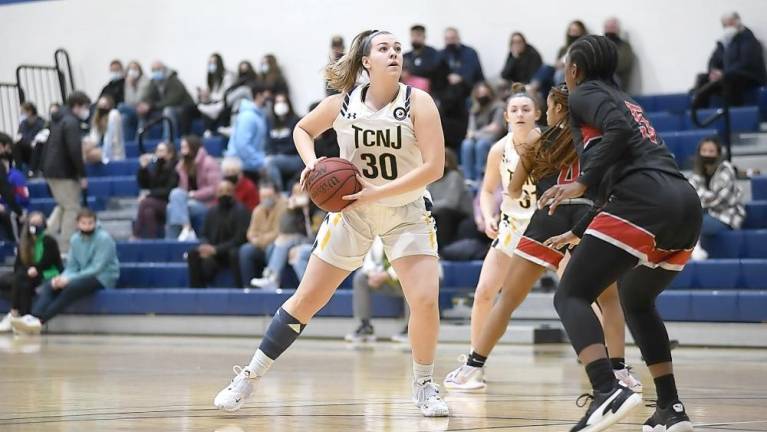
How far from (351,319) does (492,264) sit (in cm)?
500

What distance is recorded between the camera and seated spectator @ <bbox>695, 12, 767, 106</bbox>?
39.7 ft

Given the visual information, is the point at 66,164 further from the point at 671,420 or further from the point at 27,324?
the point at 671,420

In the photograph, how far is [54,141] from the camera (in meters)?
14.1

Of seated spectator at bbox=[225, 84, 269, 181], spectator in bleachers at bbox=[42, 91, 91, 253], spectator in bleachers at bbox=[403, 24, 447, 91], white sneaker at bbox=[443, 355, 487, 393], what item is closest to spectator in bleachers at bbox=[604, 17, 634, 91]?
spectator in bleachers at bbox=[403, 24, 447, 91]

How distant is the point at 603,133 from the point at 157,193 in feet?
34.7

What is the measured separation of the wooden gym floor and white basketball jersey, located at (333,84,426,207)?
3.38 ft

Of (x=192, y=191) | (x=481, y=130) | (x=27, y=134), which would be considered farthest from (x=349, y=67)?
(x=27, y=134)

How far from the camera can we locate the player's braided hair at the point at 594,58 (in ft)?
14.6

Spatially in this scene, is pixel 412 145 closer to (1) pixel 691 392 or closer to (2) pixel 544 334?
(1) pixel 691 392

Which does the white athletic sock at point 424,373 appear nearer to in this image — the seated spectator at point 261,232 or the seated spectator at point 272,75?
the seated spectator at point 261,232

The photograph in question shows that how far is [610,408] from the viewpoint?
4.03 metres

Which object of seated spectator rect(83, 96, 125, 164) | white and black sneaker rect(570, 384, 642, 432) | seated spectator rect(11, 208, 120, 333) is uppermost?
seated spectator rect(83, 96, 125, 164)

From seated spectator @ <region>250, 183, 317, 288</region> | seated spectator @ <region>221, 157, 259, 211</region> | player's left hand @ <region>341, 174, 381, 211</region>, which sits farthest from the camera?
seated spectator @ <region>221, 157, 259, 211</region>

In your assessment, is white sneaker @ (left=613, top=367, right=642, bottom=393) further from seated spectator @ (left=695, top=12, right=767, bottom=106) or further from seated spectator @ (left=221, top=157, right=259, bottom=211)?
seated spectator @ (left=221, top=157, right=259, bottom=211)
